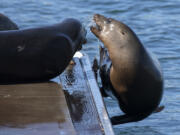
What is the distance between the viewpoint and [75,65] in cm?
682

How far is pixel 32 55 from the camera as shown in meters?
6.05

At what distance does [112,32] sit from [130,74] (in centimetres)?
59

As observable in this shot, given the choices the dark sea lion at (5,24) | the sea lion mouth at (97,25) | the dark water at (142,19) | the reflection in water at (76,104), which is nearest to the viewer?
the reflection in water at (76,104)

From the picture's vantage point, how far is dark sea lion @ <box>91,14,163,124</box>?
5.84m

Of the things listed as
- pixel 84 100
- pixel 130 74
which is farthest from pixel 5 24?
pixel 84 100

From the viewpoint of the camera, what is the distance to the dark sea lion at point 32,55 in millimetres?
5996

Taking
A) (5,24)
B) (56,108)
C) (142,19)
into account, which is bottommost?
(142,19)

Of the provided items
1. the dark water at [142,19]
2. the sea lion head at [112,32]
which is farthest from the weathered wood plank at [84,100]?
the dark water at [142,19]

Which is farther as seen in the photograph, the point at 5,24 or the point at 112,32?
the point at 5,24

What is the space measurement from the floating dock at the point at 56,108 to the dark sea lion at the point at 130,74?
0.28 meters

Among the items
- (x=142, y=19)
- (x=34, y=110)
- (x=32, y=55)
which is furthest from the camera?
(x=142, y=19)

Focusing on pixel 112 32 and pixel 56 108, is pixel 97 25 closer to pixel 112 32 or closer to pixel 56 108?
pixel 112 32

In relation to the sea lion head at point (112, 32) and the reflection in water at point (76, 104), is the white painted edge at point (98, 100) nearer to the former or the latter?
the reflection in water at point (76, 104)

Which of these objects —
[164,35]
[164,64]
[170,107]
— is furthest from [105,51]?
[164,35]
